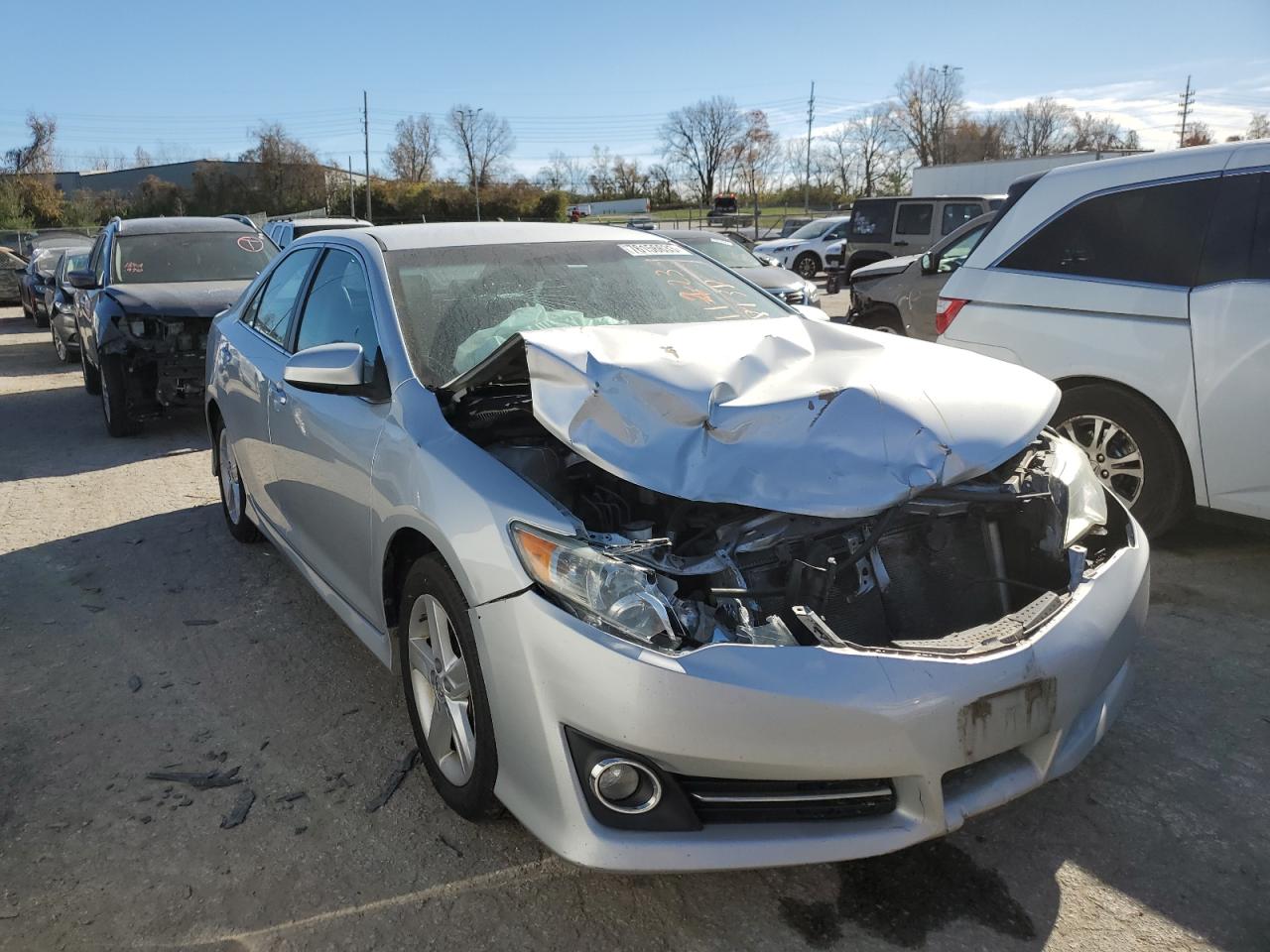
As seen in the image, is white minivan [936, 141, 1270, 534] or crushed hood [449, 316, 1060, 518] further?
white minivan [936, 141, 1270, 534]

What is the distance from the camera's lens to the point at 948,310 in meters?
5.34

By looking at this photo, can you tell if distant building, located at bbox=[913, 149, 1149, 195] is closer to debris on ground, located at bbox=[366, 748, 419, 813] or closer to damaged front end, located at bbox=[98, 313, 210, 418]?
damaged front end, located at bbox=[98, 313, 210, 418]

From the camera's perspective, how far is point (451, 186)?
5803 cm

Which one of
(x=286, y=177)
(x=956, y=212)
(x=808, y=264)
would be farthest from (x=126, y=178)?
(x=956, y=212)

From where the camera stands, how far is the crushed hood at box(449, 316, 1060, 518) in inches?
95.4

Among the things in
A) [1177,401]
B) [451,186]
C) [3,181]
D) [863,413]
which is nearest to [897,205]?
[1177,401]

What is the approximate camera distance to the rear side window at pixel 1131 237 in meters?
4.35

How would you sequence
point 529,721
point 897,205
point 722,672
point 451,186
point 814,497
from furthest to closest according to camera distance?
1. point 451,186
2. point 897,205
3. point 814,497
4. point 529,721
5. point 722,672

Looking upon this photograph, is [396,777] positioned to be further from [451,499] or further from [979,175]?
[979,175]

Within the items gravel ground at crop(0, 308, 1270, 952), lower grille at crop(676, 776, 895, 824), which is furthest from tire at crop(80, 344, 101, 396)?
lower grille at crop(676, 776, 895, 824)

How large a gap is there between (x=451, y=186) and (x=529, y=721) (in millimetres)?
59812

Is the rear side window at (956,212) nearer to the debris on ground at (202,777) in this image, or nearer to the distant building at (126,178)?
the debris on ground at (202,777)

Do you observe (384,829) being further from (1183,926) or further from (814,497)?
(1183,926)

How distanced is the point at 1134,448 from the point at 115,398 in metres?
7.39
